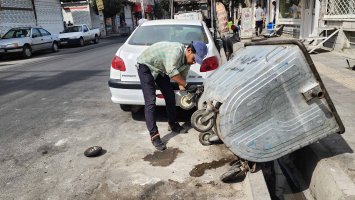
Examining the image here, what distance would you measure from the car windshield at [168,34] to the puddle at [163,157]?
2102 mm

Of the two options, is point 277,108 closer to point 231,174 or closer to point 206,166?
point 231,174

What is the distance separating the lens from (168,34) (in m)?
6.04

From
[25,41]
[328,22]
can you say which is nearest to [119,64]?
[328,22]

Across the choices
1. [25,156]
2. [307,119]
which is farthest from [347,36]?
[25,156]

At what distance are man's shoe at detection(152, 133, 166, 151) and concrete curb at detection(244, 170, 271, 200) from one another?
1.32 meters

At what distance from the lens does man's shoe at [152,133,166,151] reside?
4.56 metres

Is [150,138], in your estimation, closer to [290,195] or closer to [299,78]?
[290,195]

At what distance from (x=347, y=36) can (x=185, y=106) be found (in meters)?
8.49

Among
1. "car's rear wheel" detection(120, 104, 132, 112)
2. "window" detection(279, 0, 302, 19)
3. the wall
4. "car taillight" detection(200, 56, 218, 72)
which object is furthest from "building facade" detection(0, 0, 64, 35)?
"car taillight" detection(200, 56, 218, 72)

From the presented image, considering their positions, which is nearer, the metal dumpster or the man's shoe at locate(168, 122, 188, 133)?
the metal dumpster

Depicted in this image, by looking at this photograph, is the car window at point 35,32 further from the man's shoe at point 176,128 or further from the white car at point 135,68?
the man's shoe at point 176,128

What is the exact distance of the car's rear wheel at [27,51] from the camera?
1709cm

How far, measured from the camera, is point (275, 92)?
3.25m

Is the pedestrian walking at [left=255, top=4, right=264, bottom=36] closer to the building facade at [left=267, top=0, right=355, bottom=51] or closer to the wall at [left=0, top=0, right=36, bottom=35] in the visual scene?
the building facade at [left=267, top=0, right=355, bottom=51]
